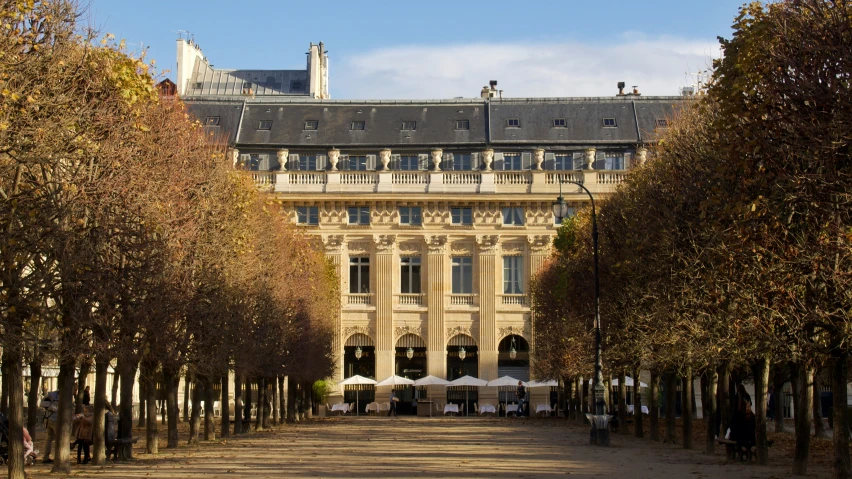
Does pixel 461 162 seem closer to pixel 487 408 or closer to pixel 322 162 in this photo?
pixel 322 162

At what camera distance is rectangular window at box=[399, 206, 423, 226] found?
91.0 meters

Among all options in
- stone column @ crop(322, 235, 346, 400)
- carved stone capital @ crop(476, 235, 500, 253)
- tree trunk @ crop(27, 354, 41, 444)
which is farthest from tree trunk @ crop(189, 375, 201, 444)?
carved stone capital @ crop(476, 235, 500, 253)

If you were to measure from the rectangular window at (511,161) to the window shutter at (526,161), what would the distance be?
221 mm

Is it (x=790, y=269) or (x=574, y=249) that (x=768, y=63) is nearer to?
(x=790, y=269)

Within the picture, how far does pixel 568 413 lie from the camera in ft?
257

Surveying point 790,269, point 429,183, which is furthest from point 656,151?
point 429,183

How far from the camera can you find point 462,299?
91.5m

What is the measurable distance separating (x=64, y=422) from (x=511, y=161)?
216ft

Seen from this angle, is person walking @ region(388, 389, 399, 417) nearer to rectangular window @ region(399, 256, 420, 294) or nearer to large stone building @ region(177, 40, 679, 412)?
Result: large stone building @ region(177, 40, 679, 412)

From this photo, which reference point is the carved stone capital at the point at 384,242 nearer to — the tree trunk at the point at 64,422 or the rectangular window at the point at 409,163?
the rectangular window at the point at 409,163

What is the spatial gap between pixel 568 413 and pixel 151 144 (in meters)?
50.2

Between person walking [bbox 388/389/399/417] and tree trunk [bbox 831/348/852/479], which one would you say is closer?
tree trunk [bbox 831/348/852/479]

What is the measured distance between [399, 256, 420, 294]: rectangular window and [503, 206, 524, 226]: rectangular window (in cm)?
679

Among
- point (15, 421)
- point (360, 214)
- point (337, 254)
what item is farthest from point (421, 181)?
point (15, 421)
